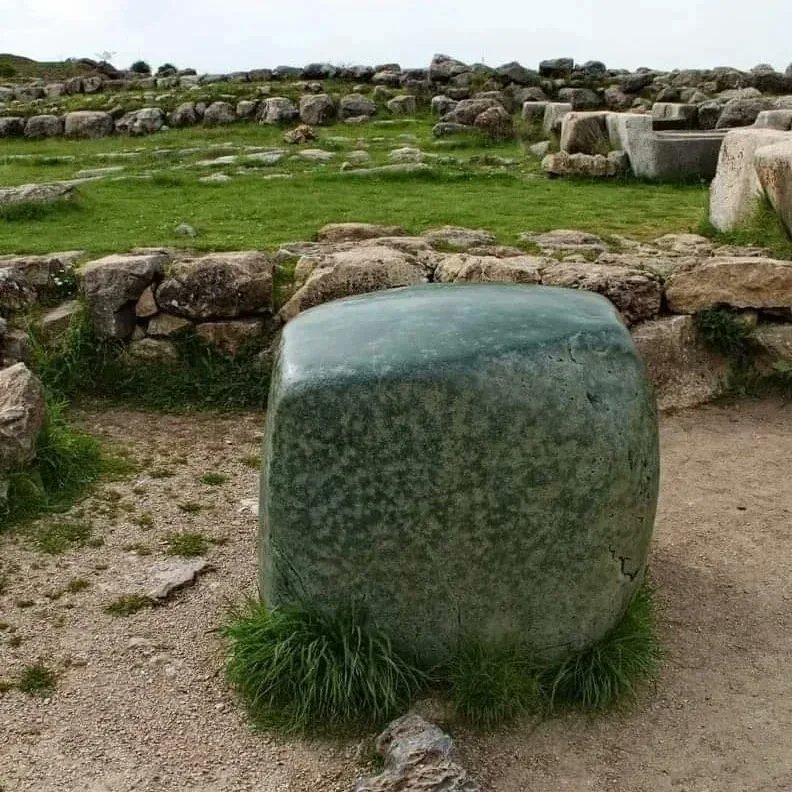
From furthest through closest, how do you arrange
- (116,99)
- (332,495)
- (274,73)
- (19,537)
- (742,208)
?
(274,73), (116,99), (742,208), (19,537), (332,495)

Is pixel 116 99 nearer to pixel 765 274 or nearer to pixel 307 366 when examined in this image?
pixel 765 274

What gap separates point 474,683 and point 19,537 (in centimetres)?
269

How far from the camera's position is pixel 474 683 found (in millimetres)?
3537

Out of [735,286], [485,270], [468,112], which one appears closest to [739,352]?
[735,286]

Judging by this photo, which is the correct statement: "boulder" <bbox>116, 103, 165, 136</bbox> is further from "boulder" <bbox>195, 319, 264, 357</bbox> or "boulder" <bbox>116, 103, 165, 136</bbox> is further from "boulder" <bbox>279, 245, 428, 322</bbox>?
"boulder" <bbox>279, 245, 428, 322</bbox>

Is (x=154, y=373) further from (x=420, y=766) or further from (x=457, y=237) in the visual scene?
(x=420, y=766)

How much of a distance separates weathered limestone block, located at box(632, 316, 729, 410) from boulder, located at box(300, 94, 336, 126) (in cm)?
1368

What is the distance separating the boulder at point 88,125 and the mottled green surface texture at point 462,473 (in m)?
17.7

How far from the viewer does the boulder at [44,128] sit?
19891mm

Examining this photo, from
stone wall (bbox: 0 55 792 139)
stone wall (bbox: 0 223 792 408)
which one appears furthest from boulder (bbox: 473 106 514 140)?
stone wall (bbox: 0 223 792 408)

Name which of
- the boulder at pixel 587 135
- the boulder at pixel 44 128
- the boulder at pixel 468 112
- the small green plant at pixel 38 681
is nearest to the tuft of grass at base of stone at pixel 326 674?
the small green plant at pixel 38 681

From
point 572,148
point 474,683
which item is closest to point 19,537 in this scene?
point 474,683

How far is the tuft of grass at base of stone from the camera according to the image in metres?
3.53

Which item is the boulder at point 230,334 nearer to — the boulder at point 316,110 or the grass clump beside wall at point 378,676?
the grass clump beside wall at point 378,676
